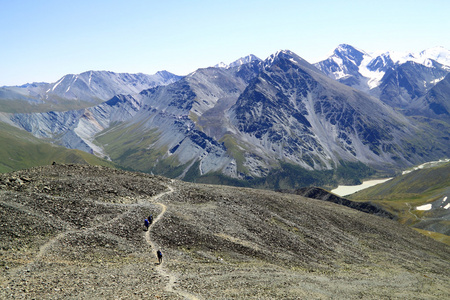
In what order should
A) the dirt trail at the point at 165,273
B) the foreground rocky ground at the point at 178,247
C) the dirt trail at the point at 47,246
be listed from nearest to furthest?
the dirt trail at the point at 165,273, the dirt trail at the point at 47,246, the foreground rocky ground at the point at 178,247

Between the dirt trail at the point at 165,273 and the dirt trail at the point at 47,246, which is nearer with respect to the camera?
the dirt trail at the point at 165,273

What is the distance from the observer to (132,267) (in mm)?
43406

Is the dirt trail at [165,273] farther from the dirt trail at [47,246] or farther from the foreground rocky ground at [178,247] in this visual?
the dirt trail at [47,246]

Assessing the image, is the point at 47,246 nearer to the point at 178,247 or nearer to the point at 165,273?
the point at 165,273

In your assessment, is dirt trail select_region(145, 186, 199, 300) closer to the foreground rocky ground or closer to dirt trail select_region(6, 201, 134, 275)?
the foreground rocky ground

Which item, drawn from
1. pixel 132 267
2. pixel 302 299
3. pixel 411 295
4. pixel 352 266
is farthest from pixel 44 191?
pixel 411 295

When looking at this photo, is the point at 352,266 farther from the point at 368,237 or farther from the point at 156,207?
the point at 156,207

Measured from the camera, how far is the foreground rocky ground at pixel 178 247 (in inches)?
1537

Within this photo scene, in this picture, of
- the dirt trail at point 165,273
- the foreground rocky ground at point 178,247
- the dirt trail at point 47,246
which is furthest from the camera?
the foreground rocky ground at point 178,247

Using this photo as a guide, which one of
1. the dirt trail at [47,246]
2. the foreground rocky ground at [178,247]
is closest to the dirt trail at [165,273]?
the foreground rocky ground at [178,247]

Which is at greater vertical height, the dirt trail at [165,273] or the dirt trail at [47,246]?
the dirt trail at [47,246]

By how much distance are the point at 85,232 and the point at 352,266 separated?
49321 mm

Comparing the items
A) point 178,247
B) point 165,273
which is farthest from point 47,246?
point 178,247

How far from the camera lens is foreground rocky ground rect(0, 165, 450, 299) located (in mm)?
39031
